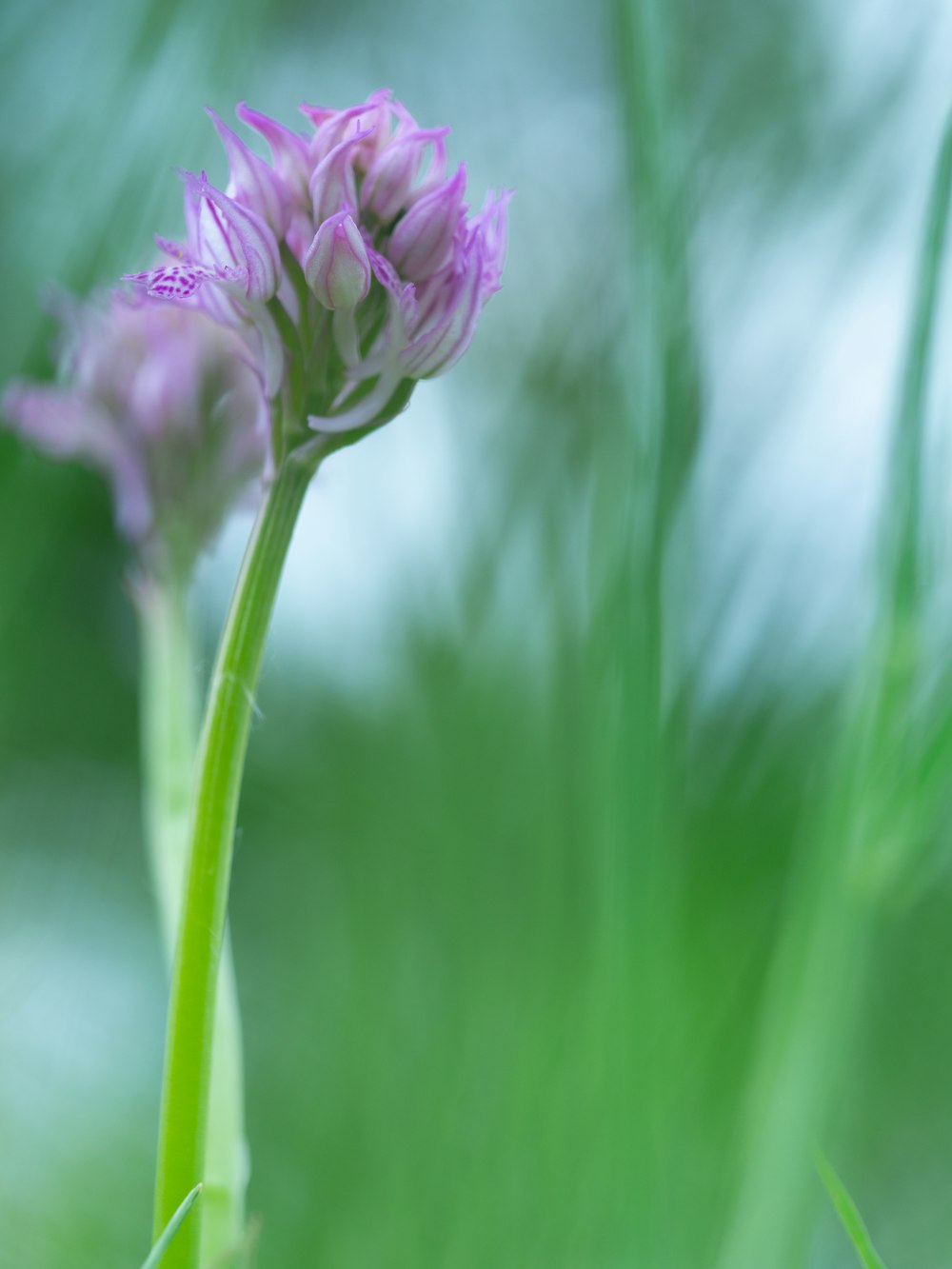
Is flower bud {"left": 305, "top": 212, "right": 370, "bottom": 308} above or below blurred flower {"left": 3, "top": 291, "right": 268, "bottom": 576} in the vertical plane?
above

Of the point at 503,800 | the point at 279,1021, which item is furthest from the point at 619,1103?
the point at 279,1021

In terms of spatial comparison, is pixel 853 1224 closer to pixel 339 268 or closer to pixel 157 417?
pixel 339 268

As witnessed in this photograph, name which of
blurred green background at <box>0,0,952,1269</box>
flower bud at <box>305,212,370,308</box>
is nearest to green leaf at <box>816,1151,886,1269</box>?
blurred green background at <box>0,0,952,1269</box>

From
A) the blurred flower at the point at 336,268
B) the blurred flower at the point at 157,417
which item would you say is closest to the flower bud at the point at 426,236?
the blurred flower at the point at 336,268

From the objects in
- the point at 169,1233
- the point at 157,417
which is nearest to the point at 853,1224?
the point at 169,1233

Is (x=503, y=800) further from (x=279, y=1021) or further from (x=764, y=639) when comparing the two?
(x=279, y=1021)

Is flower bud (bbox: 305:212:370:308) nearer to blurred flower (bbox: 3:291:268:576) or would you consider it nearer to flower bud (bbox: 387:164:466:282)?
flower bud (bbox: 387:164:466:282)

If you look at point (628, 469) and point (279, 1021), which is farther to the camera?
point (279, 1021)
